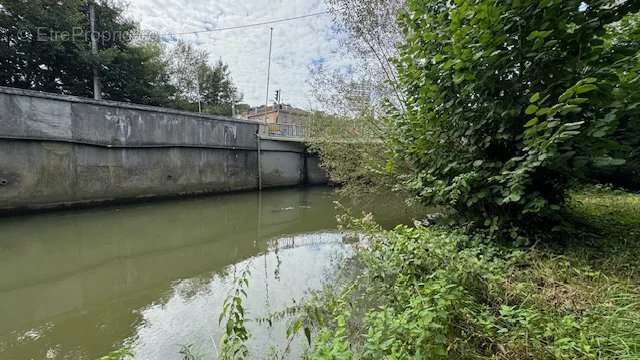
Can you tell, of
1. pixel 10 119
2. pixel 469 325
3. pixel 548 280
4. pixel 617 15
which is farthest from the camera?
pixel 10 119

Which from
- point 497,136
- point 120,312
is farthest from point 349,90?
point 120,312

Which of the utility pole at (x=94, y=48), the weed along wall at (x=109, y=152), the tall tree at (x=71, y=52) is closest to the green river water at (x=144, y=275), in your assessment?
the weed along wall at (x=109, y=152)

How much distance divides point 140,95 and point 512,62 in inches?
670

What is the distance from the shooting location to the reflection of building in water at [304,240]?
5338 millimetres

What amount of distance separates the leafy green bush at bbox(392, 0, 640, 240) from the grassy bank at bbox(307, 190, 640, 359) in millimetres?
405

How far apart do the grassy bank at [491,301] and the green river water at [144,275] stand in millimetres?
935

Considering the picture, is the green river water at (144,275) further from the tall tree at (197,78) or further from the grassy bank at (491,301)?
the tall tree at (197,78)

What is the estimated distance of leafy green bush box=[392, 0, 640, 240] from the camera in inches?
73.5

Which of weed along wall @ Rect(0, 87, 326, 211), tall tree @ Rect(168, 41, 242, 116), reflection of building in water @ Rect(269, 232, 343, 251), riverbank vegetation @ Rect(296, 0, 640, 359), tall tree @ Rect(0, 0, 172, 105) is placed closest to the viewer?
riverbank vegetation @ Rect(296, 0, 640, 359)

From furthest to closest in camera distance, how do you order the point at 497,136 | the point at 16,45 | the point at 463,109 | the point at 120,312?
the point at 16,45, the point at 120,312, the point at 463,109, the point at 497,136

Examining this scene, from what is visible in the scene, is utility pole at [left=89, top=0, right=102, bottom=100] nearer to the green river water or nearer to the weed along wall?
the weed along wall

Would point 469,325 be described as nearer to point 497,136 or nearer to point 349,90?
point 497,136

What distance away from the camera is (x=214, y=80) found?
21.9m

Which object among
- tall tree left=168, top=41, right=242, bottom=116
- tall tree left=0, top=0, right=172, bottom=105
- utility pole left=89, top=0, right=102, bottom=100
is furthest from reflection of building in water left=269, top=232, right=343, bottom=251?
tall tree left=168, top=41, right=242, bottom=116
